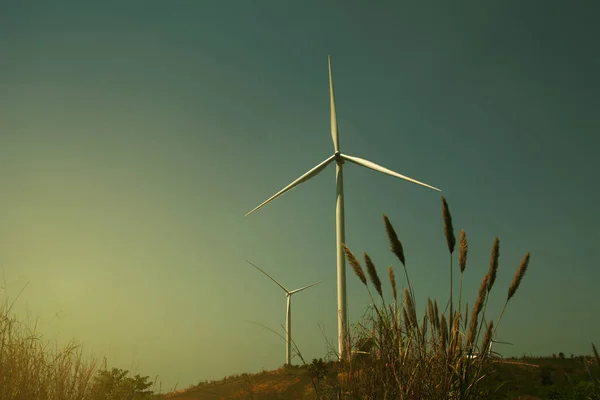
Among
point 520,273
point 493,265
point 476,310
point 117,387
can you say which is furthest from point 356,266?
point 117,387

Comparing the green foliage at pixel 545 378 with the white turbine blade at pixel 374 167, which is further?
the white turbine blade at pixel 374 167

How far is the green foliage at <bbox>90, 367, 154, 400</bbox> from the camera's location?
10.4 m

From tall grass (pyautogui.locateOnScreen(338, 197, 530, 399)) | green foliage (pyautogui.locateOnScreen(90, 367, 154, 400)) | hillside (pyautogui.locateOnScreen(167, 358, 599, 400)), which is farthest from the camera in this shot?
hillside (pyautogui.locateOnScreen(167, 358, 599, 400))

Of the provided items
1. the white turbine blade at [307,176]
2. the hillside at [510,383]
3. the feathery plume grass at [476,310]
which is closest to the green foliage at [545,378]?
the hillside at [510,383]

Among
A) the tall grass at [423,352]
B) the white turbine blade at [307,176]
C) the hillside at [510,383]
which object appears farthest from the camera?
the white turbine blade at [307,176]

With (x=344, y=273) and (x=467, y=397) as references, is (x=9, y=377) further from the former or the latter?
(x=344, y=273)

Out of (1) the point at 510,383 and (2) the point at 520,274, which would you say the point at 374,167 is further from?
(2) the point at 520,274

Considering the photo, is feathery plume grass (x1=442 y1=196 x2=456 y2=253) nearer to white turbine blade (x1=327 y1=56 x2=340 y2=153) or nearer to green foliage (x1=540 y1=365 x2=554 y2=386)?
green foliage (x1=540 y1=365 x2=554 y2=386)

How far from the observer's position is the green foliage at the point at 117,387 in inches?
408

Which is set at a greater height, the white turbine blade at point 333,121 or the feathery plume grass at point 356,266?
the white turbine blade at point 333,121

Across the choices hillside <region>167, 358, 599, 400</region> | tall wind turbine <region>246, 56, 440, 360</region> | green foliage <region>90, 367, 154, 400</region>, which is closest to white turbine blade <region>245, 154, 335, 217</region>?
tall wind turbine <region>246, 56, 440, 360</region>

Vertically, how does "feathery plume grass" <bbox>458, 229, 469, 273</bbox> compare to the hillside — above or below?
above

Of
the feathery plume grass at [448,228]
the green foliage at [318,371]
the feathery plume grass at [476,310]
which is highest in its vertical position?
the feathery plume grass at [448,228]

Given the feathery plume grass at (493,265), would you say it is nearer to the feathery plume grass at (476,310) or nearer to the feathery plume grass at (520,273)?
the feathery plume grass at (476,310)
